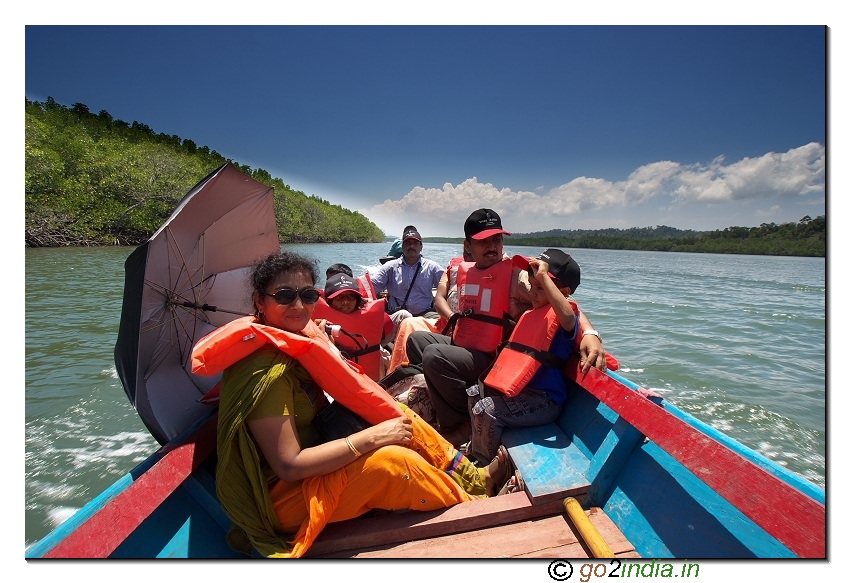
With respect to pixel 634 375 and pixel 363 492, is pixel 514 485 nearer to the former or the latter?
pixel 363 492

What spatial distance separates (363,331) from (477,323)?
4.34 ft

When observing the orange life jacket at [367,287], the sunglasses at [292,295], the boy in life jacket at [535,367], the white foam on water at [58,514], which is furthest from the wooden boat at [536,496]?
the orange life jacket at [367,287]

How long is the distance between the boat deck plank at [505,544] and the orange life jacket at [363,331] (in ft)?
6.68

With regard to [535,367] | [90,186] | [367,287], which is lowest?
[535,367]

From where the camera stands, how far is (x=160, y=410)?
204 cm

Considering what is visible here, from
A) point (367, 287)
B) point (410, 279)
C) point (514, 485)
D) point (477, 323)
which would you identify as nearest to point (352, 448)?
point (514, 485)

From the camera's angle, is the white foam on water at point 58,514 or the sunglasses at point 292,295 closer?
the sunglasses at point 292,295

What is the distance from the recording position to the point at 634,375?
660 cm

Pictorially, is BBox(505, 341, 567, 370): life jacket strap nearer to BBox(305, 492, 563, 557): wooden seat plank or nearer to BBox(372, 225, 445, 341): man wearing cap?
BBox(305, 492, 563, 557): wooden seat plank

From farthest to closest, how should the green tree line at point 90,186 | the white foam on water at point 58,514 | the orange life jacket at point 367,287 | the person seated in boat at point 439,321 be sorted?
the green tree line at point 90,186 < the orange life jacket at point 367,287 < the person seated in boat at point 439,321 < the white foam on water at point 58,514

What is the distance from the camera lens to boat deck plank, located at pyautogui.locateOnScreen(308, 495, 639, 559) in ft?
5.16

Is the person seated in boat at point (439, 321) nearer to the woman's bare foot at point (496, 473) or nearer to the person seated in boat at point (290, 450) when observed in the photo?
the woman's bare foot at point (496, 473)

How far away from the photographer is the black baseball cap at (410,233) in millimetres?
5262
